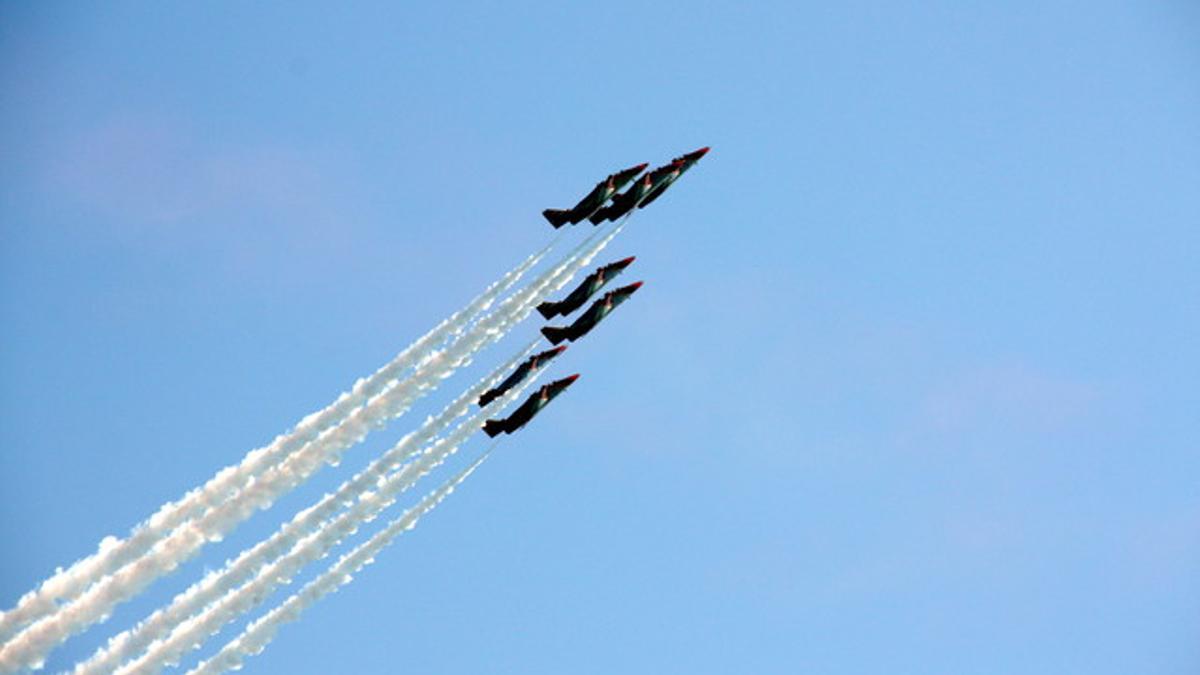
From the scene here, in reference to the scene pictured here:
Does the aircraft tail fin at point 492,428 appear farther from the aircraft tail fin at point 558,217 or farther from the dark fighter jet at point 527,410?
the aircraft tail fin at point 558,217

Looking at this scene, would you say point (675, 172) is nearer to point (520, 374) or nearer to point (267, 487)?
point (520, 374)

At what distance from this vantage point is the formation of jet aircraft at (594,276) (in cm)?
10612

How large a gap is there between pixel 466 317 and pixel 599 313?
24.8 feet

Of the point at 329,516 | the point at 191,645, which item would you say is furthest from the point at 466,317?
the point at 191,645

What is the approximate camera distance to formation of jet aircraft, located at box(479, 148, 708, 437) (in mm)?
106125

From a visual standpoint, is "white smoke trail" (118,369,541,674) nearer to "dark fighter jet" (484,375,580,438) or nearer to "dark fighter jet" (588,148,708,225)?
"dark fighter jet" (484,375,580,438)

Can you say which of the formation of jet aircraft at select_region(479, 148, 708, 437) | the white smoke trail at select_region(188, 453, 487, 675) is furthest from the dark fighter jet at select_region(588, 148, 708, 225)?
the white smoke trail at select_region(188, 453, 487, 675)

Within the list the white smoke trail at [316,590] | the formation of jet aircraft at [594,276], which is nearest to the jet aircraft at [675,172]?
the formation of jet aircraft at [594,276]

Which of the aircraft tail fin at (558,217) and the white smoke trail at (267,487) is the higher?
the aircraft tail fin at (558,217)

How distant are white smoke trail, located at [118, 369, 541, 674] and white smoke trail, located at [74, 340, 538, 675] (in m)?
0.28

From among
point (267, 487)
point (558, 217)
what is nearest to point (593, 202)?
point (558, 217)

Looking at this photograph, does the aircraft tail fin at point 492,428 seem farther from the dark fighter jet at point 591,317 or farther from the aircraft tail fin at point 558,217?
the aircraft tail fin at point 558,217

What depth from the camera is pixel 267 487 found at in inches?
3900

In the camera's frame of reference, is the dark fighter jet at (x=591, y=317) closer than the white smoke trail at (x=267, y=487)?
No
